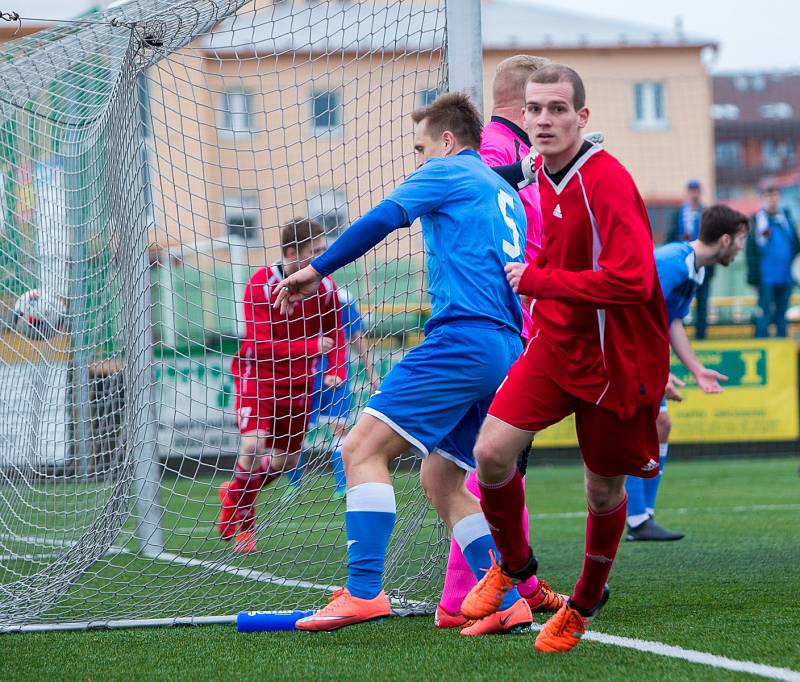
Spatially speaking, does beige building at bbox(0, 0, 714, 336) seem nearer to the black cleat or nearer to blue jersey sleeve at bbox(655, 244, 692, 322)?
blue jersey sleeve at bbox(655, 244, 692, 322)

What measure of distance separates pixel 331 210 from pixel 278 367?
3.23ft

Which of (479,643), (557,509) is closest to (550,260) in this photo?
(479,643)

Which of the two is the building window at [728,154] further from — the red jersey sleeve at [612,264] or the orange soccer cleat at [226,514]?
the red jersey sleeve at [612,264]

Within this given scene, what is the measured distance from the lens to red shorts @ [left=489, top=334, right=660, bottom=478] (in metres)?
3.43

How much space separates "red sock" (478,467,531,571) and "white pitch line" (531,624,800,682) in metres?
0.38

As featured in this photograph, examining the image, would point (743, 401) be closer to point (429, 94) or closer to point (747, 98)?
point (429, 94)

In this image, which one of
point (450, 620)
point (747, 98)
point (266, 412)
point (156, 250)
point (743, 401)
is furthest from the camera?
point (747, 98)

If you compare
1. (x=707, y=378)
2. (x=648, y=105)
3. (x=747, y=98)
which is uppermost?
(x=747, y=98)

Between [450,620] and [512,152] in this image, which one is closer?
[450,620]

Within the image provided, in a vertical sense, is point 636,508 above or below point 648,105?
below

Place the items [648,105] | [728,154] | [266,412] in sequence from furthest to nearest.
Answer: [728,154] < [648,105] < [266,412]

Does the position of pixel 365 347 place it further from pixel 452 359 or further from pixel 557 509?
pixel 557 509

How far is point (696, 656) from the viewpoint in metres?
3.40

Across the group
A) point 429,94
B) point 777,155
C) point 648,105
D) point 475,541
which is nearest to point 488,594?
point 475,541
